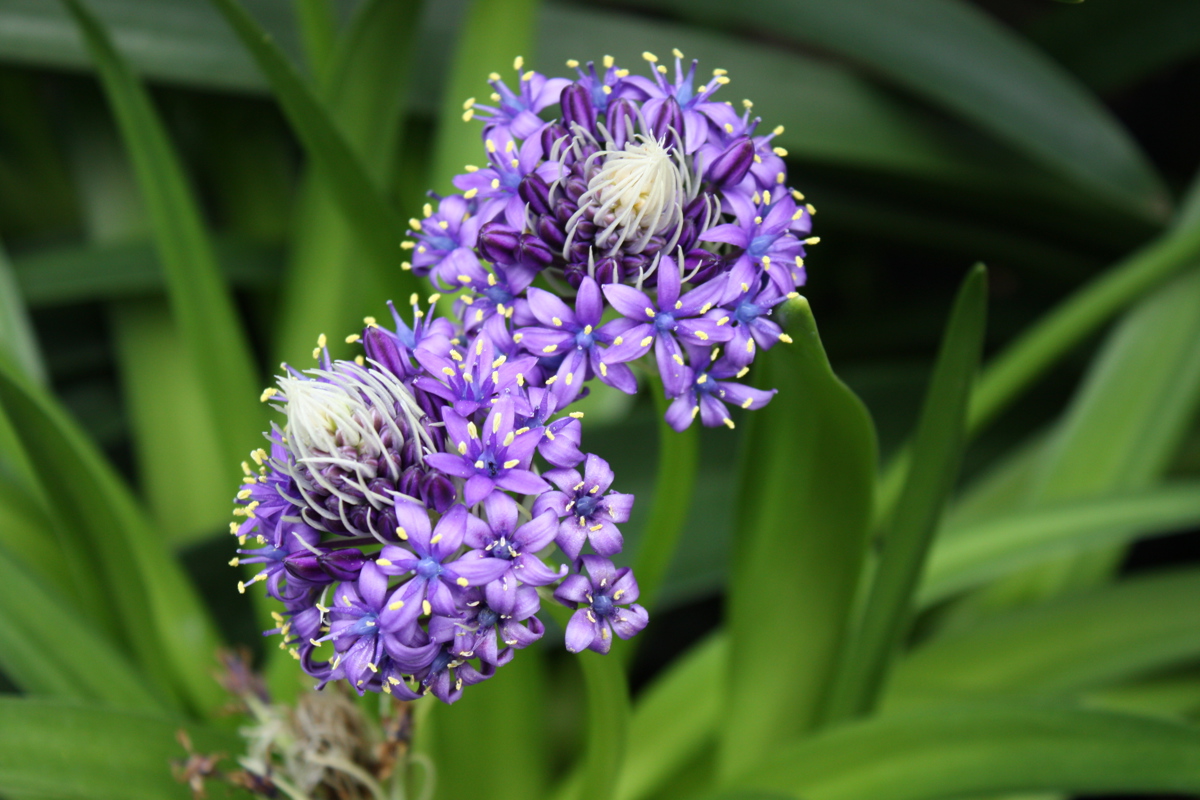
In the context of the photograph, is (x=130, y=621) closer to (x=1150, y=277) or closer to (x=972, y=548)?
(x=972, y=548)

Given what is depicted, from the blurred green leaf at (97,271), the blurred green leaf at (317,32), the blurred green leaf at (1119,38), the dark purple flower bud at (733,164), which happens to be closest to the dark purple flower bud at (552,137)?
the dark purple flower bud at (733,164)

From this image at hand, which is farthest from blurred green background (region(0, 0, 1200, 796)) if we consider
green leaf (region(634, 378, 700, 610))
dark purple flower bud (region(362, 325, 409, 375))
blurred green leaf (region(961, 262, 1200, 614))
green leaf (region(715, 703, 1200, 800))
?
dark purple flower bud (region(362, 325, 409, 375))

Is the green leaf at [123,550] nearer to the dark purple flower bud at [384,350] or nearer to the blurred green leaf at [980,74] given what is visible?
the dark purple flower bud at [384,350]

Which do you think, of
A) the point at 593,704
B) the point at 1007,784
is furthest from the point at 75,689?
the point at 1007,784

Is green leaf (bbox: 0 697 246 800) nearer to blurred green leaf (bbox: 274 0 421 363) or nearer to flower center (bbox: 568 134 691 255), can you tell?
blurred green leaf (bbox: 274 0 421 363)

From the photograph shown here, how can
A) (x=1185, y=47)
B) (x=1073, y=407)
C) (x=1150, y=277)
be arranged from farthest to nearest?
(x=1185, y=47) → (x=1073, y=407) → (x=1150, y=277)

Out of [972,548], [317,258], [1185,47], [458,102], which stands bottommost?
[972,548]
